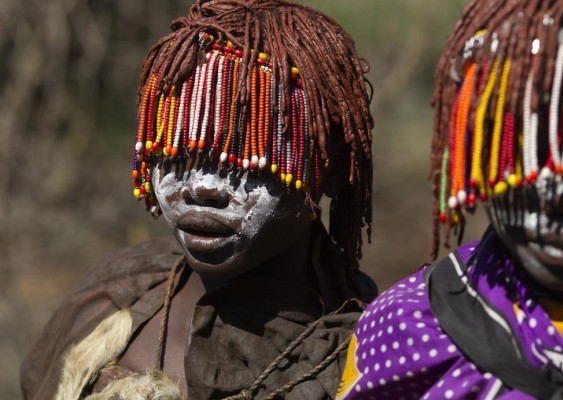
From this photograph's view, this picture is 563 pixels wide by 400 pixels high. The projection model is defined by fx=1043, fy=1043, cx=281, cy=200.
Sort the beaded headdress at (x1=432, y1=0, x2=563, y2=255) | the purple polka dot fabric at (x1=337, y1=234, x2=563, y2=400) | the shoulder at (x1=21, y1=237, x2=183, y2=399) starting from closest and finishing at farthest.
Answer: the beaded headdress at (x1=432, y1=0, x2=563, y2=255) < the purple polka dot fabric at (x1=337, y1=234, x2=563, y2=400) < the shoulder at (x1=21, y1=237, x2=183, y2=399)

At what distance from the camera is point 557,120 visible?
1620 mm

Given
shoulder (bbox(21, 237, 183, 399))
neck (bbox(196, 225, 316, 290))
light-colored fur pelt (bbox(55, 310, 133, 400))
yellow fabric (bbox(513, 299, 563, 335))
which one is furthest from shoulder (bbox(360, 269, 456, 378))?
shoulder (bbox(21, 237, 183, 399))

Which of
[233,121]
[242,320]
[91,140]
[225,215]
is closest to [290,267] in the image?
[242,320]

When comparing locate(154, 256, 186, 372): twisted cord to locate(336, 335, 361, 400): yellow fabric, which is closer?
locate(336, 335, 361, 400): yellow fabric

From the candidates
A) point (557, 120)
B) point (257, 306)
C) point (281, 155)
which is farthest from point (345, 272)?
point (557, 120)

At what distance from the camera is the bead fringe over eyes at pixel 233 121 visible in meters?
2.33

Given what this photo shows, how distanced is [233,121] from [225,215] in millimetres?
214

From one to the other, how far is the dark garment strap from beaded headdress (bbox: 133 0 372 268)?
1.97 feet

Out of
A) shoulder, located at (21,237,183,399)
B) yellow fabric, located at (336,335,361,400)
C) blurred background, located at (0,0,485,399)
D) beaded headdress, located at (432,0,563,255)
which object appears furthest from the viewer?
blurred background, located at (0,0,485,399)

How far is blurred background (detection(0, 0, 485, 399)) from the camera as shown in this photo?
6.11 meters

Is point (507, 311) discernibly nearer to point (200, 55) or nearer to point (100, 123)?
point (200, 55)

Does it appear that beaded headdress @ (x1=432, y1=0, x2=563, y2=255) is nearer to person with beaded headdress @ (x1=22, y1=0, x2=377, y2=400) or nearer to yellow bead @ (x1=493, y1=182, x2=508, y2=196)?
yellow bead @ (x1=493, y1=182, x2=508, y2=196)

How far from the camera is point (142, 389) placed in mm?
2395

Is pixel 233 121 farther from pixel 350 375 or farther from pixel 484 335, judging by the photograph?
pixel 484 335
